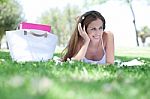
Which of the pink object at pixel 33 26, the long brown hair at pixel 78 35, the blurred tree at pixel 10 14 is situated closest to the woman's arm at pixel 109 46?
the long brown hair at pixel 78 35

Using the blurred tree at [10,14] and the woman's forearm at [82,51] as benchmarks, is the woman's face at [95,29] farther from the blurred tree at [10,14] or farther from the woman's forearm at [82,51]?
the blurred tree at [10,14]

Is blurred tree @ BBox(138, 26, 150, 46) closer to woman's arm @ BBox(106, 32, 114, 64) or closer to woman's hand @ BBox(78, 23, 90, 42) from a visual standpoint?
woman's arm @ BBox(106, 32, 114, 64)

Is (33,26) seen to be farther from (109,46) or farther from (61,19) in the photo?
(61,19)

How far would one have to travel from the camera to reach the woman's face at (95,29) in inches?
313

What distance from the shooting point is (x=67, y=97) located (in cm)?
225

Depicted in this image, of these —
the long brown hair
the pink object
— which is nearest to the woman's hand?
the long brown hair

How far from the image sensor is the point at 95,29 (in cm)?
805

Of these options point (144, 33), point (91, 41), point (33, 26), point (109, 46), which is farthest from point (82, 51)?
point (144, 33)

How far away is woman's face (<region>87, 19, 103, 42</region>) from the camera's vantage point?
26.1 ft

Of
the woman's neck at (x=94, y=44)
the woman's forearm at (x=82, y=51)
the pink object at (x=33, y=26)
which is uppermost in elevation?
the pink object at (x=33, y=26)

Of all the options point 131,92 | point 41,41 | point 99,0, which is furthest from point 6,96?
point 99,0

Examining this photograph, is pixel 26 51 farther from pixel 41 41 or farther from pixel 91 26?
pixel 91 26

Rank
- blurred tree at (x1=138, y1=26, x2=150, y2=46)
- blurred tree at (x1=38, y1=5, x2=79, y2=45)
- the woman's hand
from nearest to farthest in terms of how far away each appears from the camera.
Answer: the woman's hand, blurred tree at (x1=38, y1=5, x2=79, y2=45), blurred tree at (x1=138, y1=26, x2=150, y2=46)

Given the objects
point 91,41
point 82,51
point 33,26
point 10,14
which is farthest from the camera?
point 10,14
